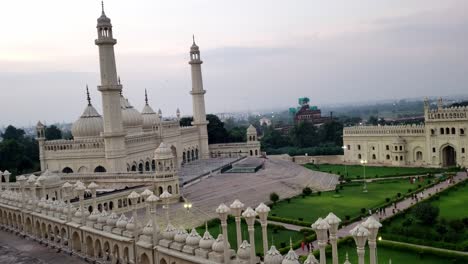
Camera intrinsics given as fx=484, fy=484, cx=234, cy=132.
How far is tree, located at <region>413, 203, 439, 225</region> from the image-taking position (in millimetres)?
23000

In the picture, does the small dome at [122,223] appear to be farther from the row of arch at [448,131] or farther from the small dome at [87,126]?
the row of arch at [448,131]

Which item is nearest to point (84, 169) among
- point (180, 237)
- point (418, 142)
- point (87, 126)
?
point (87, 126)

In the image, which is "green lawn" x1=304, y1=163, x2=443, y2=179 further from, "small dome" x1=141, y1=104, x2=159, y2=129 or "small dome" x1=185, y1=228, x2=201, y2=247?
"small dome" x1=185, y1=228, x2=201, y2=247

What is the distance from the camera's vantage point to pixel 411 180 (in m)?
36.5

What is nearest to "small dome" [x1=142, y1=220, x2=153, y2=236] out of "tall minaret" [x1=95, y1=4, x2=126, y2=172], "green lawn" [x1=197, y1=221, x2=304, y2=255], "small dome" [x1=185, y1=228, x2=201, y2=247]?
"small dome" [x1=185, y1=228, x2=201, y2=247]

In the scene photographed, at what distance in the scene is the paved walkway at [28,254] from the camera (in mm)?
15734

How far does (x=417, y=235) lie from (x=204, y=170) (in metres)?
20.7

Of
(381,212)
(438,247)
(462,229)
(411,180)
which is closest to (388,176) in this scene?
(411,180)

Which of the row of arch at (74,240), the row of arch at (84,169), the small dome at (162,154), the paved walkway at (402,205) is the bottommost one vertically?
the paved walkway at (402,205)

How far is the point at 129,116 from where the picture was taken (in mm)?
40594

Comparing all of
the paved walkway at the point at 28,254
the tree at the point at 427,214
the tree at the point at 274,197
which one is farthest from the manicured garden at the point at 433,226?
the paved walkway at the point at 28,254

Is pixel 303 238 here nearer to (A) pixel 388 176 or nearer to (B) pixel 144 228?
(B) pixel 144 228

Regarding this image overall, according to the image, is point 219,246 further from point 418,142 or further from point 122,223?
point 418,142

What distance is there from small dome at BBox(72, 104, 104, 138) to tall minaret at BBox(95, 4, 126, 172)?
3.73 metres
